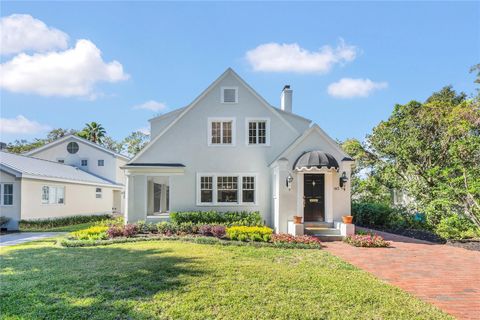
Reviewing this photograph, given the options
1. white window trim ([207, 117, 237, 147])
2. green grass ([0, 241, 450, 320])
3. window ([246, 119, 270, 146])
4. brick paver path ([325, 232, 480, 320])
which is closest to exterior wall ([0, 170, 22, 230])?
green grass ([0, 241, 450, 320])

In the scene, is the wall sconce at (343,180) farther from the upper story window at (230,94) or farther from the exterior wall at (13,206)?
the exterior wall at (13,206)

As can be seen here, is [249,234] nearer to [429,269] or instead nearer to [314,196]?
[314,196]

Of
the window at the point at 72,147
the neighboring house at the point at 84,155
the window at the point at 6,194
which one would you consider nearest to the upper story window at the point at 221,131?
the window at the point at 6,194

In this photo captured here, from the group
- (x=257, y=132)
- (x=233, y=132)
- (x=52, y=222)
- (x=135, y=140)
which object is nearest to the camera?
(x=233, y=132)

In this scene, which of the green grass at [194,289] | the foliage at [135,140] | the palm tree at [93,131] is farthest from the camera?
the palm tree at [93,131]

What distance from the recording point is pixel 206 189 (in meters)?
15.5

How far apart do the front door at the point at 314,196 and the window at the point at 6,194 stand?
56.2ft

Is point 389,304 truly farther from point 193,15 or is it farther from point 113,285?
point 193,15

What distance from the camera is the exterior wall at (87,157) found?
2712 centimetres

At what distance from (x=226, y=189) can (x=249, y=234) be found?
4.20 metres

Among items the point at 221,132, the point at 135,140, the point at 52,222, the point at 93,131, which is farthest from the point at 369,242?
the point at 93,131

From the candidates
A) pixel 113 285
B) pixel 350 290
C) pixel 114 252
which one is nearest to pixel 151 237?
pixel 114 252

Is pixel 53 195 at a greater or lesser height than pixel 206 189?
lesser

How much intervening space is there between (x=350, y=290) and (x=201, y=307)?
3.12m
